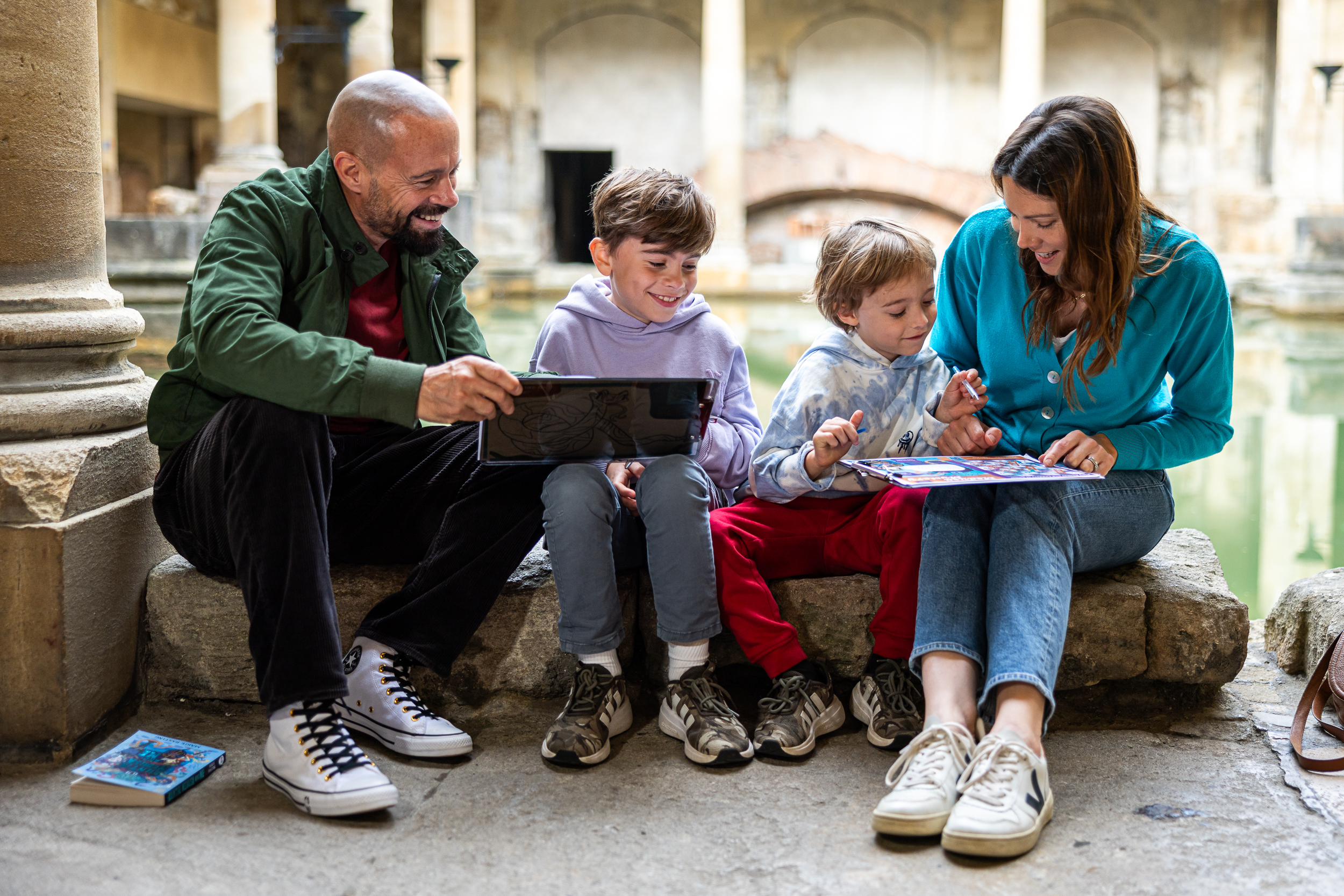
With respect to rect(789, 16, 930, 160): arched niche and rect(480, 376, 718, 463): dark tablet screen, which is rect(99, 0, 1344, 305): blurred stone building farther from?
rect(480, 376, 718, 463): dark tablet screen

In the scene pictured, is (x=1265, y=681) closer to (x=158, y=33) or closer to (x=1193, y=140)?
(x=158, y=33)

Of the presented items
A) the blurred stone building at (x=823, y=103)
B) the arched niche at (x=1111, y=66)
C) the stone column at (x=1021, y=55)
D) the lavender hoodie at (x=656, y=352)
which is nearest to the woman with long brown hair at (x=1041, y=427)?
the lavender hoodie at (x=656, y=352)

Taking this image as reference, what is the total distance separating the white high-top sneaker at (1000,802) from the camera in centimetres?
168

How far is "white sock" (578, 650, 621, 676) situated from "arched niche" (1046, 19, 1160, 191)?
17132 millimetres

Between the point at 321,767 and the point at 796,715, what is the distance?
2.63 feet

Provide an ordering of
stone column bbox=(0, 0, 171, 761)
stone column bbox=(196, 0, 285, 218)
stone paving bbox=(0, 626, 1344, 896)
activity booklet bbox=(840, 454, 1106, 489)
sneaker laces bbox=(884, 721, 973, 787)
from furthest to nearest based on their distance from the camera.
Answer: stone column bbox=(196, 0, 285, 218), stone column bbox=(0, 0, 171, 761), activity booklet bbox=(840, 454, 1106, 489), sneaker laces bbox=(884, 721, 973, 787), stone paving bbox=(0, 626, 1344, 896)

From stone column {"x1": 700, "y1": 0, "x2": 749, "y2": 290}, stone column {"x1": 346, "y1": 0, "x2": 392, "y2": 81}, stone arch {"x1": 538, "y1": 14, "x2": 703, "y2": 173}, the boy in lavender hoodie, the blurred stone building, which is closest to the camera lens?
the boy in lavender hoodie

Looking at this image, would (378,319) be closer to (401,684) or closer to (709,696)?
(401,684)

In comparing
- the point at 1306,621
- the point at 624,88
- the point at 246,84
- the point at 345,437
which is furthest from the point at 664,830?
the point at 624,88

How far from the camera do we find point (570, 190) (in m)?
18.1

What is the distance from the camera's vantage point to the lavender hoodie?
244 cm

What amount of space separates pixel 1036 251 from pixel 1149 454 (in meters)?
0.42

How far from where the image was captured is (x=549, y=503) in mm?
2102

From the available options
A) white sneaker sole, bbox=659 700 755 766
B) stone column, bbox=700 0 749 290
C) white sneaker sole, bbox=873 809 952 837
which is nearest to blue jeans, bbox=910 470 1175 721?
white sneaker sole, bbox=873 809 952 837
